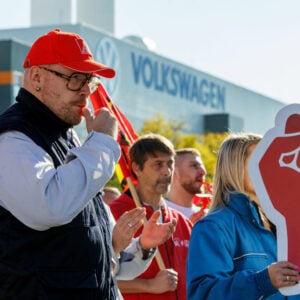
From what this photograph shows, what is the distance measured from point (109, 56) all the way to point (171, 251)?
42383mm

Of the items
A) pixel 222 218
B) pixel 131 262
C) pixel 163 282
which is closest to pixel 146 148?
pixel 163 282

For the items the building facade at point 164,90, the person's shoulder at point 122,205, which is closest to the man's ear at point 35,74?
the person's shoulder at point 122,205

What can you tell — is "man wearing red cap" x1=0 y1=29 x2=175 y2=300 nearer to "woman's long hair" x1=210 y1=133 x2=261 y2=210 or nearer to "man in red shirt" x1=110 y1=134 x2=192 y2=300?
"woman's long hair" x1=210 y1=133 x2=261 y2=210

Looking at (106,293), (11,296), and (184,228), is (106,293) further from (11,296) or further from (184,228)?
(184,228)

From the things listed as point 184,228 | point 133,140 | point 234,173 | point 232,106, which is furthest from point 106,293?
point 232,106

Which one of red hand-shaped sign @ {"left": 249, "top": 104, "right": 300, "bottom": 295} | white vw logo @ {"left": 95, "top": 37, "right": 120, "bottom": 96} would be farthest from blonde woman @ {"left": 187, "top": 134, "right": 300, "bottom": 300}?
white vw logo @ {"left": 95, "top": 37, "right": 120, "bottom": 96}

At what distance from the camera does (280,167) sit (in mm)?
4199

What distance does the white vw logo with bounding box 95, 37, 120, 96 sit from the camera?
156 ft

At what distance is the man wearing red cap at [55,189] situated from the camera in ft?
13.2

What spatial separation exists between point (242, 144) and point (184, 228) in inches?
87.8

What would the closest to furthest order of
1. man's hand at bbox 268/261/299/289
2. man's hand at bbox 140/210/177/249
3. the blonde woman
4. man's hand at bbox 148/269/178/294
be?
man's hand at bbox 268/261/299/289 < the blonde woman < man's hand at bbox 140/210/177/249 < man's hand at bbox 148/269/178/294

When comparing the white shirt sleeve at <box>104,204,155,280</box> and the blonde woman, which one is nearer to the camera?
the blonde woman

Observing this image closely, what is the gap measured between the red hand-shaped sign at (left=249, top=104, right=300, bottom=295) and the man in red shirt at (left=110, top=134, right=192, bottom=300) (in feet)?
7.40

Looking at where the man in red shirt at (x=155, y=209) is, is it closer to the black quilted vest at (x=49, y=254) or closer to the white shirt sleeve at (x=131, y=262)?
the white shirt sleeve at (x=131, y=262)
